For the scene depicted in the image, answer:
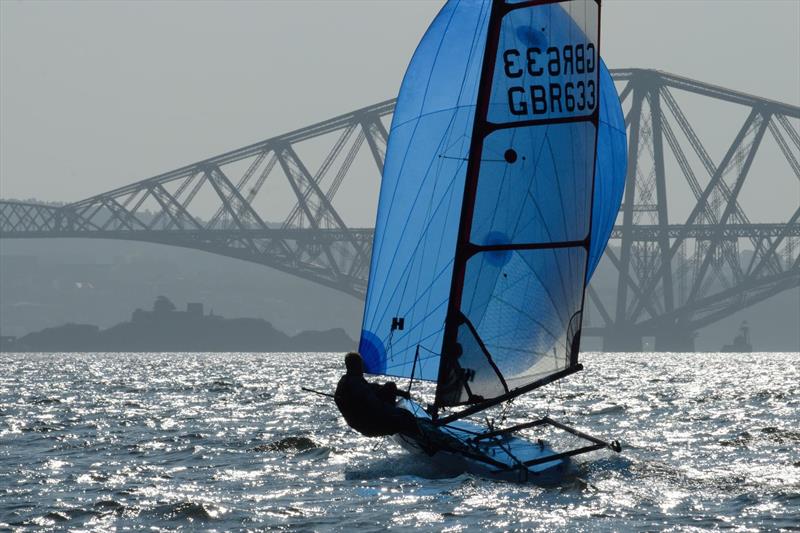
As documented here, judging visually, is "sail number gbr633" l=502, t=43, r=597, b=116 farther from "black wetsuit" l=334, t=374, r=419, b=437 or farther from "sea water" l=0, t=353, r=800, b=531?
"sea water" l=0, t=353, r=800, b=531

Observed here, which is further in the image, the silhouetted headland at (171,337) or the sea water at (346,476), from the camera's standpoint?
the silhouetted headland at (171,337)

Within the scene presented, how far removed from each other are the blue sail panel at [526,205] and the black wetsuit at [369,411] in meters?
0.68

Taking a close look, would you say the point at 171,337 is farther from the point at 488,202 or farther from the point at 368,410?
the point at 368,410

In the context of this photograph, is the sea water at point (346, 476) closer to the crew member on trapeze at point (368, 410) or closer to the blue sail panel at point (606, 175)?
the crew member on trapeze at point (368, 410)

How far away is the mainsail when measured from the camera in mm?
17719

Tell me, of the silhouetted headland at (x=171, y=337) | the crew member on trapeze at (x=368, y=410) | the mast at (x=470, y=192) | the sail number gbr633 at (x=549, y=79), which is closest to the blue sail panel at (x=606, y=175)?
the sail number gbr633 at (x=549, y=79)

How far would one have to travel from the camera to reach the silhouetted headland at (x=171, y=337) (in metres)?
153

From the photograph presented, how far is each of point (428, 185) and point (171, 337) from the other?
136 m

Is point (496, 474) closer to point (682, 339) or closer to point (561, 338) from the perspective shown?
point (561, 338)

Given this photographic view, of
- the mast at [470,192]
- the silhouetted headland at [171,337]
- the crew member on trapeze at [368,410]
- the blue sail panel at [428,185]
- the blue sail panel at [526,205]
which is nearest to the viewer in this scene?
the crew member on trapeze at [368,410]

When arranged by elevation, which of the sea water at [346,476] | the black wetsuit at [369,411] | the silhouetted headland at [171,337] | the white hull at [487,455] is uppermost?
the black wetsuit at [369,411]

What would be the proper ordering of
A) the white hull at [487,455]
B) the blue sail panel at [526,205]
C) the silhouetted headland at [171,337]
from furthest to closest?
1. the silhouetted headland at [171,337]
2. the blue sail panel at [526,205]
3. the white hull at [487,455]

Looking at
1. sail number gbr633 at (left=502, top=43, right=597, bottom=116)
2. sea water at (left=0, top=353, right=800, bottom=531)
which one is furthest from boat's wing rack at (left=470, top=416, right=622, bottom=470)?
sail number gbr633 at (left=502, top=43, right=597, bottom=116)

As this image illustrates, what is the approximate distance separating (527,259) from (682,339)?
84.0 m
